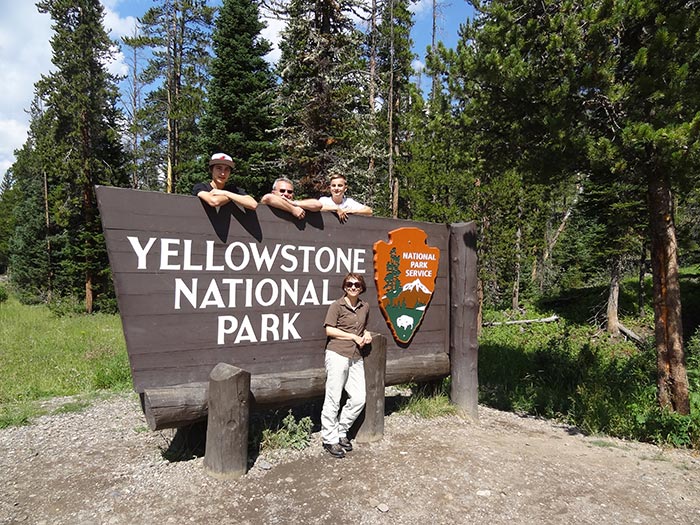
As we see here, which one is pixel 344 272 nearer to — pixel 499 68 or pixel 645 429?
pixel 499 68

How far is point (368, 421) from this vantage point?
4.71 meters

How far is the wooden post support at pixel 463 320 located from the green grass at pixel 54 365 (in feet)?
16.2

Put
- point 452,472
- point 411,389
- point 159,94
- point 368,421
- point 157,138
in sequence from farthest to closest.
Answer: point 157,138
point 159,94
point 411,389
point 368,421
point 452,472

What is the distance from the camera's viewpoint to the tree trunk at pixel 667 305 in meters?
5.25

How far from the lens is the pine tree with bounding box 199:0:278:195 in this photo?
59.4 ft

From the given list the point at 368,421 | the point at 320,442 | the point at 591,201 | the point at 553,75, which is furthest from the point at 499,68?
the point at 591,201

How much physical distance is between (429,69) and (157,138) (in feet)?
108

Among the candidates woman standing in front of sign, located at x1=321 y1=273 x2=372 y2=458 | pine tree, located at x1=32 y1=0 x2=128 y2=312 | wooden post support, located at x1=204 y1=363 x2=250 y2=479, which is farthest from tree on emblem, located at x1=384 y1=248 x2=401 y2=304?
pine tree, located at x1=32 y1=0 x2=128 y2=312

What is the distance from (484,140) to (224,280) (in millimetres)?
3789

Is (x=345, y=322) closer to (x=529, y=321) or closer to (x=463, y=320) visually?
(x=463, y=320)

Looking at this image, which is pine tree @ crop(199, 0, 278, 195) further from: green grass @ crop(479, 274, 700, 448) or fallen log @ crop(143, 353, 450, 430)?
fallen log @ crop(143, 353, 450, 430)

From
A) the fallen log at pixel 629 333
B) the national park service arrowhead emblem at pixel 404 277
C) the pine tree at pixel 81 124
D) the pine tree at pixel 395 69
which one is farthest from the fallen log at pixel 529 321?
the pine tree at pixel 81 124

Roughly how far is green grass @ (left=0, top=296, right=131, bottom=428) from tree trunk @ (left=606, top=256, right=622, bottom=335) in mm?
14625

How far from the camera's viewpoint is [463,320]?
5797 millimetres
